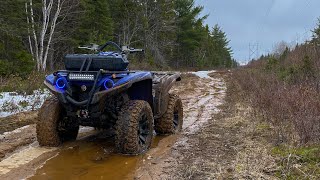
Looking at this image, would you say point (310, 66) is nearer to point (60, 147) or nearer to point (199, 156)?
point (199, 156)

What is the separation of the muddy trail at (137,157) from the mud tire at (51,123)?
5.3 inches

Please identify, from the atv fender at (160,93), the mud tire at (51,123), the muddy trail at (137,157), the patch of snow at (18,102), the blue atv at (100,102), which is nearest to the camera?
the muddy trail at (137,157)

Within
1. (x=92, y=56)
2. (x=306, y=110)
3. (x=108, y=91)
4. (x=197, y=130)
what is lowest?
(x=197, y=130)

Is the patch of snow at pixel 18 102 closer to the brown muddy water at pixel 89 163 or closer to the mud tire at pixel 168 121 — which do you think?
the brown muddy water at pixel 89 163

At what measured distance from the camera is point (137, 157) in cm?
533

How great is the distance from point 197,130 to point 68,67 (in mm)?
2981

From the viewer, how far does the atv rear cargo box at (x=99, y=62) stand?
537cm

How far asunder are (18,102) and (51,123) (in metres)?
4.53

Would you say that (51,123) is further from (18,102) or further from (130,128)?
(18,102)

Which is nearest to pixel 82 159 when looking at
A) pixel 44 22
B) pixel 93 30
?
pixel 44 22

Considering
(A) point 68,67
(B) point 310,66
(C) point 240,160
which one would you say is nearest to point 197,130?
(C) point 240,160

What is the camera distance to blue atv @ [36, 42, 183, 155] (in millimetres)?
5207

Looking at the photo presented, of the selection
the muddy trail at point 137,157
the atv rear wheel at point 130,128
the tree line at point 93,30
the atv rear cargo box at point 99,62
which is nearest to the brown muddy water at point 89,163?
the muddy trail at point 137,157

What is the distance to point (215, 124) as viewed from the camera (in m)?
7.95
